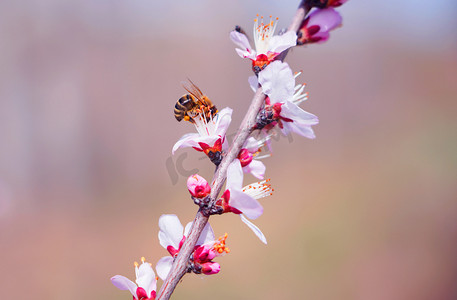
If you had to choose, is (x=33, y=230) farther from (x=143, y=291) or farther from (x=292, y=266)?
(x=143, y=291)

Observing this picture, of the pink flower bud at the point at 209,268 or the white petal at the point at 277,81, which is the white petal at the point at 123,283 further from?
the white petal at the point at 277,81

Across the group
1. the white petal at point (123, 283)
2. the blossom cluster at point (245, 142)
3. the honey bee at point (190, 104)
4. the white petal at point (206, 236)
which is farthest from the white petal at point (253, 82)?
the white petal at point (123, 283)

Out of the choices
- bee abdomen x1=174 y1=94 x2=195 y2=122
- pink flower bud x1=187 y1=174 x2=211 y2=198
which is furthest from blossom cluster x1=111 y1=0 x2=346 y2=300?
bee abdomen x1=174 y1=94 x2=195 y2=122

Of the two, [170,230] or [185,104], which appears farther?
[185,104]

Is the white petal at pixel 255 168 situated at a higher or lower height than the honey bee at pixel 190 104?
lower

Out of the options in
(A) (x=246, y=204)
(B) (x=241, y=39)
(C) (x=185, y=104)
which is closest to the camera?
(A) (x=246, y=204)

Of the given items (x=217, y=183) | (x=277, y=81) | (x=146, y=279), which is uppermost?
(x=277, y=81)

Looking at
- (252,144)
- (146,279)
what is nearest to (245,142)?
(252,144)

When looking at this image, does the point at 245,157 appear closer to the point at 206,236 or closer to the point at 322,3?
the point at 206,236

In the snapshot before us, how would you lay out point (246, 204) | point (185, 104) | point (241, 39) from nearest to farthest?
point (246, 204), point (241, 39), point (185, 104)
